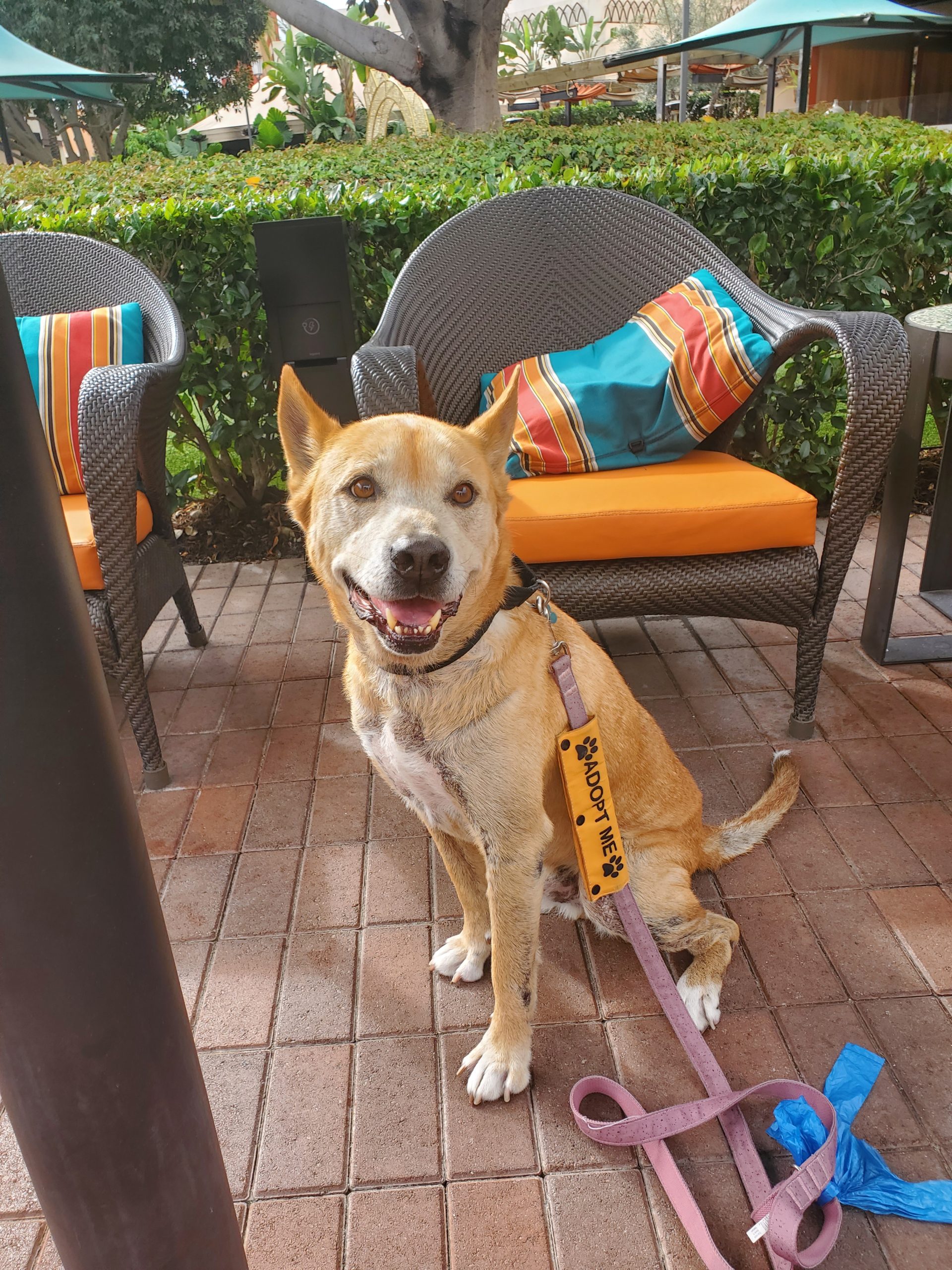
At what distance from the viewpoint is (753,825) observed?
238 cm

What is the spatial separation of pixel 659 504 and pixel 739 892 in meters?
1.20

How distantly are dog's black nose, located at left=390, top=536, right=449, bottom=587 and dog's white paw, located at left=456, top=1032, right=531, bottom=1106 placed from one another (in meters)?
1.02

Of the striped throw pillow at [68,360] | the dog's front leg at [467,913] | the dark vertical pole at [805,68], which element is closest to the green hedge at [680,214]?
the striped throw pillow at [68,360]

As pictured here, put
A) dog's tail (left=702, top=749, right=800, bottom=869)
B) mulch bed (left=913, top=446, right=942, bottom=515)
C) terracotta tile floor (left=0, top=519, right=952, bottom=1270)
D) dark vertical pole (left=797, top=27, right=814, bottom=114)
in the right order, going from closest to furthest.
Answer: terracotta tile floor (left=0, top=519, right=952, bottom=1270)
dog's tail (left=702, top=749, right=800, bottom=869)
mulch bed (left=913, top=446, right=942, bottom=515)
dark vertical pole (left=797, top=27, right=814, bottom=114)

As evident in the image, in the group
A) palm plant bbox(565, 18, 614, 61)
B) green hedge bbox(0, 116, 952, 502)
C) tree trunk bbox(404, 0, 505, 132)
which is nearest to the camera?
green hedge bbox(0, 116, 952, 502)

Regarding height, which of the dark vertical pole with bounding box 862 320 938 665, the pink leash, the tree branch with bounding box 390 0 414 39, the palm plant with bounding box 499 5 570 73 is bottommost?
the pink leash

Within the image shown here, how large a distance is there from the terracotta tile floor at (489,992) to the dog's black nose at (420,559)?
1.11 m

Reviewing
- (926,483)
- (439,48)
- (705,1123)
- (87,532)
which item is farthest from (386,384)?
(439,48)

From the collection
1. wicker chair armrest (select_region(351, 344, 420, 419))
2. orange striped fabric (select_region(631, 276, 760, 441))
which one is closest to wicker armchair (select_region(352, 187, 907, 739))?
wicker chair armrest (select_region(351, 344, 420, 419))

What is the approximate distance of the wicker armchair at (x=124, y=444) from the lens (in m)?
2.67

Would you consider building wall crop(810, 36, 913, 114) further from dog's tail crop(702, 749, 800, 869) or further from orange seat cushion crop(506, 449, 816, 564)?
dog's tail crop(702, 749, 800, 869)

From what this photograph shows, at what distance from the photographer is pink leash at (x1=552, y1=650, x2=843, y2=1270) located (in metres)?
1.50

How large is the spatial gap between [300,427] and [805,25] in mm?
10385

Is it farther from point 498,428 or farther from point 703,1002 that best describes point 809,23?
point 703,1002
